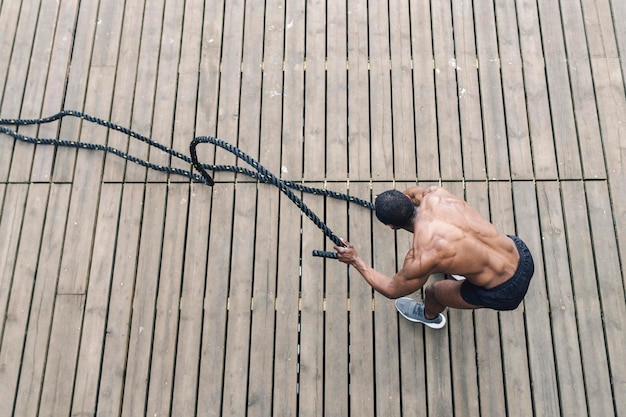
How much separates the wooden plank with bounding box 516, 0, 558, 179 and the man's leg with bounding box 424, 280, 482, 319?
45.2 inches

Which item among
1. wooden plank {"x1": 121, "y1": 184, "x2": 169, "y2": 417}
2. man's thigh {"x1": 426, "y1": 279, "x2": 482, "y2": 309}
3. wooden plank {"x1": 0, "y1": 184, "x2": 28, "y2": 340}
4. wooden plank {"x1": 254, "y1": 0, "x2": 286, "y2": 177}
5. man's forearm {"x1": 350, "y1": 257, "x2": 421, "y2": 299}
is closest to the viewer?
man's forearm {"x1": 350, "y1": 257, "x2": 421, "y2": 299}

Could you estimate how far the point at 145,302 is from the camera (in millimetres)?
3625

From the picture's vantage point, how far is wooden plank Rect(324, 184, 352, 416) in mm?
3410

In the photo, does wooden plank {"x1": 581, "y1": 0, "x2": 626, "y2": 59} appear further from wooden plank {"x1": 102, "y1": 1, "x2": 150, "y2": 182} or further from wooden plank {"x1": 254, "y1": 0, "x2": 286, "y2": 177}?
wooden plank {"x1": 102, "y1": 1, "x2": 150, "y2": 182}

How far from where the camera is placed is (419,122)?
3996mm

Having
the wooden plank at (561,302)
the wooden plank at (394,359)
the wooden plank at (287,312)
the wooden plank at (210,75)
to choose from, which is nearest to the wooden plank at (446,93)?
the wooden plank at (561,302)

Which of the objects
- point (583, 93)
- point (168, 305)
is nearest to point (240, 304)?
point (168, 305)

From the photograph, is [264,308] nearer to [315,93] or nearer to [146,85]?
[315,93]

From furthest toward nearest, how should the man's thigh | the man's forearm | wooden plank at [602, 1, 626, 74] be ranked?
wooden plank at [602, 1, 626, 74] → the man's thigh → the man's forearm

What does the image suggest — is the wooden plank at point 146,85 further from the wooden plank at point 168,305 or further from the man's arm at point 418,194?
the man's arm at point 418,194

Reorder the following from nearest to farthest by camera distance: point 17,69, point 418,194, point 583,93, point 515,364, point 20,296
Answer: point 418,194 < point 515,364 < point 20,296 < point 583,93 < point 17,69

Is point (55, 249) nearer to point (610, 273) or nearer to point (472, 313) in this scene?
point (472, 313)

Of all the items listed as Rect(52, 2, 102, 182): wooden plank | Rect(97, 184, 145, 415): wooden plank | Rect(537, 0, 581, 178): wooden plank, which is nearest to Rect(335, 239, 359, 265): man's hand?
Rect(97, 184, 145, 415): wooden plank

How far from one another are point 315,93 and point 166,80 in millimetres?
1087
